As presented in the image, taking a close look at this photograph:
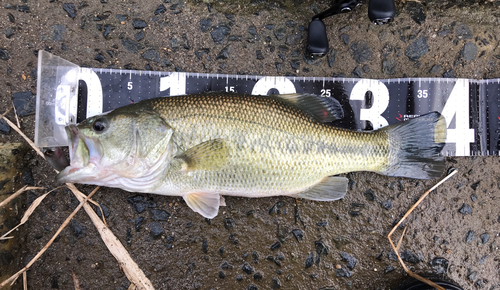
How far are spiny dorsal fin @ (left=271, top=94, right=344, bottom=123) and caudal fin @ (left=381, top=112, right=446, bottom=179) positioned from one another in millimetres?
434

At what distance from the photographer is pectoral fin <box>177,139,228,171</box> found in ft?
6.89

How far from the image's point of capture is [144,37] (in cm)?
269

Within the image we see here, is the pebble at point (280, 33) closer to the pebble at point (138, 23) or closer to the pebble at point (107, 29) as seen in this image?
the pebble at point (138, 23)

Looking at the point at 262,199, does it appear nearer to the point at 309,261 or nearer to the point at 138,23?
the point at 309,261

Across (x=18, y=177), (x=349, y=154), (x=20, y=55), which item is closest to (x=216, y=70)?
(x=349, y=154)

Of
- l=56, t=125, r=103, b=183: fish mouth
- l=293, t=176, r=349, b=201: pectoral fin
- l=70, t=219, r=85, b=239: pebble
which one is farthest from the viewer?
l=70, t=219, r=85, b=239: pebble

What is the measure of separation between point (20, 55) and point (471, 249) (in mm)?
4461

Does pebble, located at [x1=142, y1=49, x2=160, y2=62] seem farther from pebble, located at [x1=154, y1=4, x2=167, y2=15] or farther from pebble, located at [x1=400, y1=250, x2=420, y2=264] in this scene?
pebble, located at [x1=400, y1=250, x2=420, y2=264]

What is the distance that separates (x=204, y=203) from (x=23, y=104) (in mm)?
1864

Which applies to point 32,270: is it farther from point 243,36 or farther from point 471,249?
point 471,249

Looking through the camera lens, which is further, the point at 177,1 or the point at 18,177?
the point at 177,1

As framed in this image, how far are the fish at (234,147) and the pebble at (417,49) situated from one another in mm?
677

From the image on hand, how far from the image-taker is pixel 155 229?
2549mm

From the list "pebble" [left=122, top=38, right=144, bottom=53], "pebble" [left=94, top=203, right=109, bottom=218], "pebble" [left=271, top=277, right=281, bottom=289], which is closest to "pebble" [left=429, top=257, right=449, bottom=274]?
"pebble" [left=271, top=277, right=281, bottom=289]
